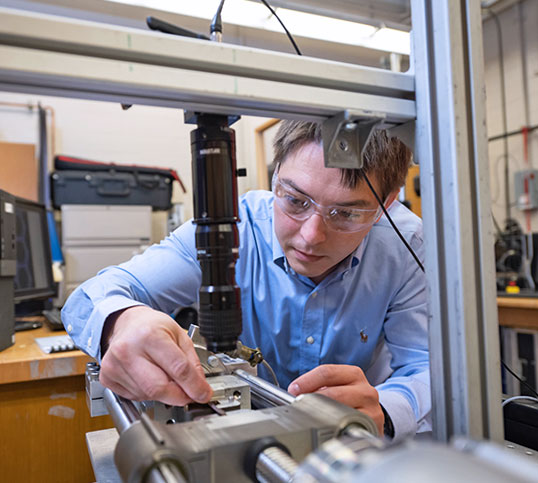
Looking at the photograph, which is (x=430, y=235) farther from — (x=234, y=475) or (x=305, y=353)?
(x=305, y=353)

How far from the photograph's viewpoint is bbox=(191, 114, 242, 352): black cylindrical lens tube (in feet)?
1.80

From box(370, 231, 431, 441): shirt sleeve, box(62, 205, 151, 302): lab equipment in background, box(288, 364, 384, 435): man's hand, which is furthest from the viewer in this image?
box(62, 205, 151, 302): lab equipment in background

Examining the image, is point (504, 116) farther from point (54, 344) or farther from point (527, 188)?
point (54, 344)

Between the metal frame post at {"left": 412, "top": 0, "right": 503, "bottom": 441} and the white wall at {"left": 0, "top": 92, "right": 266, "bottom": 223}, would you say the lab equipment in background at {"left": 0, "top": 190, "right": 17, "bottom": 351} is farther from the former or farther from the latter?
the white wall at {"left": 0, "top": 92, "right": 266, "bottom": 223}

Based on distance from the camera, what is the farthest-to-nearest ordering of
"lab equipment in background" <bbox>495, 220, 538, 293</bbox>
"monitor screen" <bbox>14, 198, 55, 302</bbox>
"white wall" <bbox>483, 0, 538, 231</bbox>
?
"white wall" <bbox>483, 0, 538, 231</bbox>, "lab equipment in background" <bbox>495, 220, 538, 293</bbox>, "monitor screen" <bbox>14, 198, 55, 302</bbox>

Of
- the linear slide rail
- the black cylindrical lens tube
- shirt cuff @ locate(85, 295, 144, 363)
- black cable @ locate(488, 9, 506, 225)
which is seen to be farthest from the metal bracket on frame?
black cable @ locate(488, 9, 506, 225)

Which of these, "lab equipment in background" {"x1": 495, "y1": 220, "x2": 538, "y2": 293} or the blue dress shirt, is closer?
the blue dress shirt

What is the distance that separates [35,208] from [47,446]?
1228mm

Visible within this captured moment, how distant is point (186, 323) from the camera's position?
2.23 m

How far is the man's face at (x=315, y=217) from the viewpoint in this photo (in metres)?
0.93

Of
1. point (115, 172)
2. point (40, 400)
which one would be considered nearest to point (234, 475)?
point (40, 400)

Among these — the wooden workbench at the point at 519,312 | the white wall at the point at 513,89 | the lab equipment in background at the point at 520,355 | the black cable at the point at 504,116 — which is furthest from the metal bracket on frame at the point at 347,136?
the black cable at the point at 504,116

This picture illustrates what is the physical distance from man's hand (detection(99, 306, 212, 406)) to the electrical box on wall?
3.64 metres

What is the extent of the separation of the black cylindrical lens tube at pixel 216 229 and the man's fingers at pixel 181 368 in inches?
4.8
